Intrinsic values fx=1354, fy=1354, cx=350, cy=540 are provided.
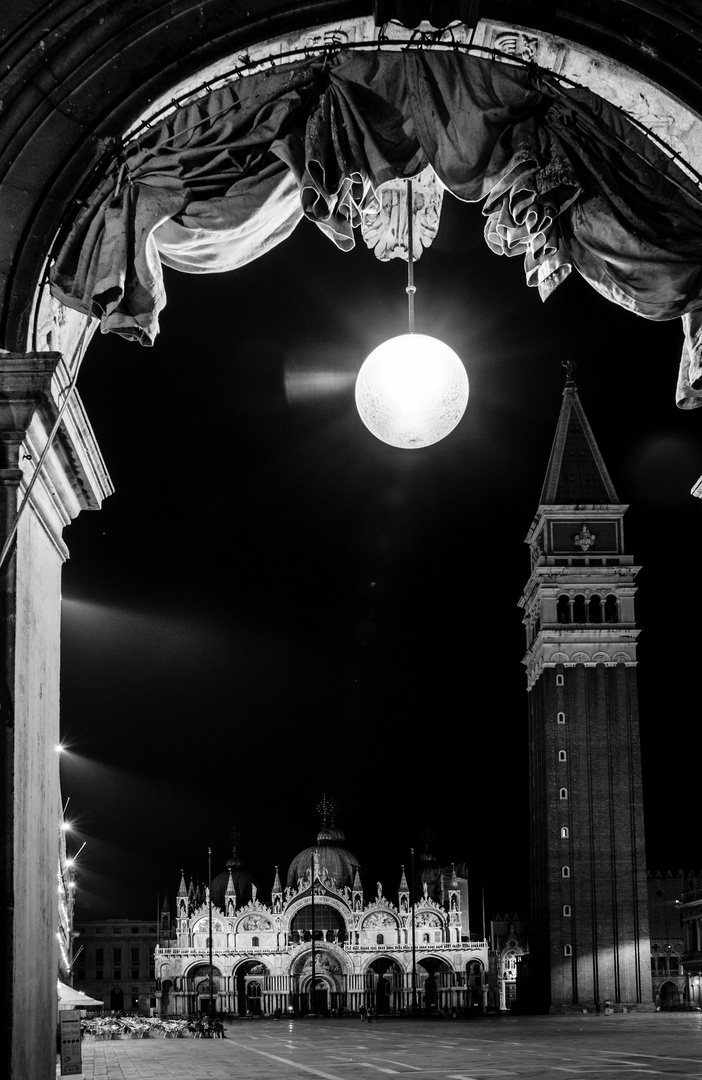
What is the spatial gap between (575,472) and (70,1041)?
2411 inches

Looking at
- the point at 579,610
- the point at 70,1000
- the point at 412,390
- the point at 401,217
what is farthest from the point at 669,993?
the point at 412,390

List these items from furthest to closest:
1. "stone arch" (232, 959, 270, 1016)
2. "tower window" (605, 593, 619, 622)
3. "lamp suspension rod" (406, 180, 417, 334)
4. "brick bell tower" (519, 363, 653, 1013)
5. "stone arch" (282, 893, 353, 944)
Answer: "stone arch" (282, 893, 353, 944) < "stone arch" (232, 959, 270, 1016) < "tower window" (605, 593, 619, 622) < "brick bell tower" (519, 363, 653, 1013) < "lamp suspension rod" (406, 180, 417, 334)

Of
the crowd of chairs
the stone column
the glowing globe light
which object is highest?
the glowing globe light

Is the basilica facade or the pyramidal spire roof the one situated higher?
the pyramidal spire roof

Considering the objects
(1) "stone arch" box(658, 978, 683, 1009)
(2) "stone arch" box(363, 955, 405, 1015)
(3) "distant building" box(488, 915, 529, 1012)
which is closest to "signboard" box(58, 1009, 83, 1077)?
(2) "stone arch" box(363, 955, 405, 1015)

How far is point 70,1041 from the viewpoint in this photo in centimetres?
1204

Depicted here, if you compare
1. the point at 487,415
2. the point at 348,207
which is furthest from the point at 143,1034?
the point at 348,207

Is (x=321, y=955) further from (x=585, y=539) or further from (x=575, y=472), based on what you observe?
(x=575, y=472)

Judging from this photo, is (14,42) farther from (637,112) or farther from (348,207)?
(637,112)

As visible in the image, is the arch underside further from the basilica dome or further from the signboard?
the basilica dome

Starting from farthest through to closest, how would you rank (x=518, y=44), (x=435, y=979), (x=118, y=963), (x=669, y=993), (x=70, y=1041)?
(x=118, y=963)
(x=435, y=979)
(x=669, y=993)
(x=70, y=1041)
(x=518, y=44)

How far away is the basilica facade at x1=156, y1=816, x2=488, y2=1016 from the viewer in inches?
3314

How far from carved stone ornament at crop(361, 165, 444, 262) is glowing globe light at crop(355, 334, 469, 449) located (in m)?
1.23

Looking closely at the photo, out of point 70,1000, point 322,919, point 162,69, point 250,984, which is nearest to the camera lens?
point 162,69
